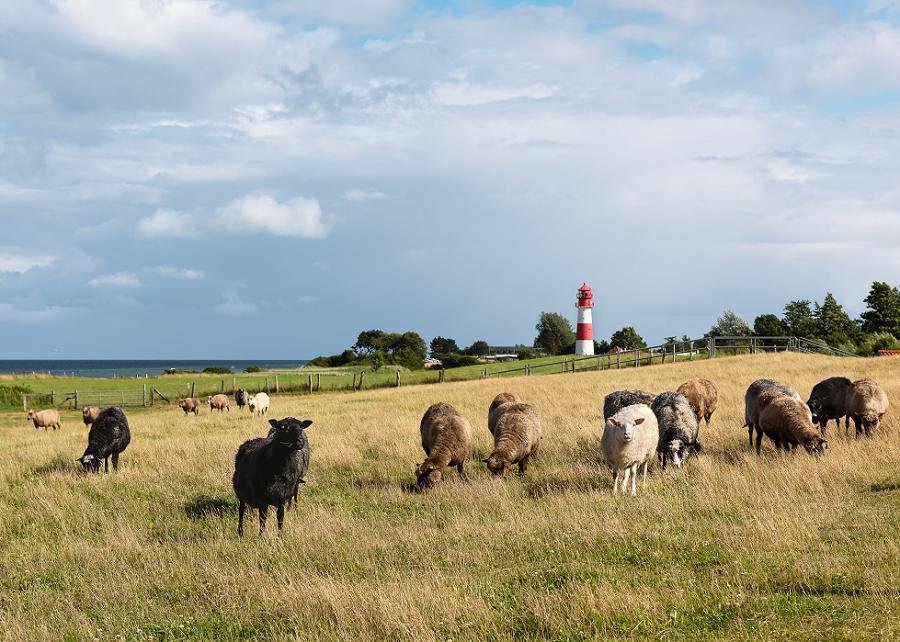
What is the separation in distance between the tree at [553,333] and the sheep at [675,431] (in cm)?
10124

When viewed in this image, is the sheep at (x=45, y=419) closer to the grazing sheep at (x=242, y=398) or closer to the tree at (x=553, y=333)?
the grazing sheep at (x=242, y=398)

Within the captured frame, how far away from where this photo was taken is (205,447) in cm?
2134

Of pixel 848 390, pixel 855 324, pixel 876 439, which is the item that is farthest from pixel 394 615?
pixel 855 324

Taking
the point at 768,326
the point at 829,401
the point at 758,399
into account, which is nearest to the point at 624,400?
the point at 758,399

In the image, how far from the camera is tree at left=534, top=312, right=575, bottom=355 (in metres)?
120

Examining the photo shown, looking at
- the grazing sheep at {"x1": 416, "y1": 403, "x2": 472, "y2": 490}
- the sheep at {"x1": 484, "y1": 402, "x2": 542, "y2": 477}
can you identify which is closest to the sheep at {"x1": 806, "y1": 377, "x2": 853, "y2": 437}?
the sheep at {"x1": 484, "y1": 402, "x2": 542, "y2": 477}

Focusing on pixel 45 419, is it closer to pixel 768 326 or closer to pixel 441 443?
pixel 441 443

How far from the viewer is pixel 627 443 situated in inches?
537

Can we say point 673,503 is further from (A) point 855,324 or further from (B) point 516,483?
(A) point 855,324

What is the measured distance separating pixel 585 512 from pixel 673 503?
5.07 feet

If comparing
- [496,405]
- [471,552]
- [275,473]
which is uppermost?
[496,405]

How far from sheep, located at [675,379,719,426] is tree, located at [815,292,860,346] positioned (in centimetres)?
5354

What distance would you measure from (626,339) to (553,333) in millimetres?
19311

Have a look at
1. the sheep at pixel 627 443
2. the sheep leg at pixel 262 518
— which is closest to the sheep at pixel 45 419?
the sheep leg at pixel 262 518
